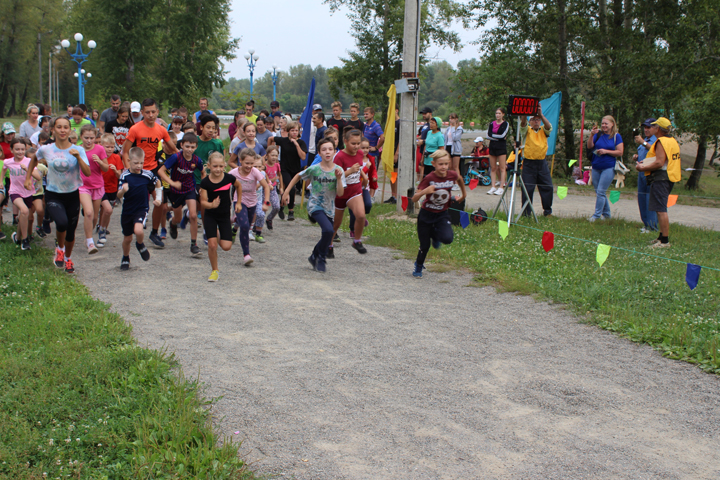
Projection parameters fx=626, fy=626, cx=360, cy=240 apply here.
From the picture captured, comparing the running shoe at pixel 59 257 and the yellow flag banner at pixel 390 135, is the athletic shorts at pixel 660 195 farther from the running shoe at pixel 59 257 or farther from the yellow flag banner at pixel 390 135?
the running shoe at pixel 59 257

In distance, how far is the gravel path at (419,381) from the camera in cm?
380

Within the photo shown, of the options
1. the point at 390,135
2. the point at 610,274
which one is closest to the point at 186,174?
the point at 390,135

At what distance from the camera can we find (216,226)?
8.30 meters

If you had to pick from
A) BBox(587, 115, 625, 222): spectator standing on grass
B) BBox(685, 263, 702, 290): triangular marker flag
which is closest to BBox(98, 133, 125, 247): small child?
BBox(685, 263, 702, 290): triangular marker flag

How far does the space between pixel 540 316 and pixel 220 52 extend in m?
48.5

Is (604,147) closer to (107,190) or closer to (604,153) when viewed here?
(604,153)

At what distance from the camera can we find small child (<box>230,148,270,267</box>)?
29.4 ft

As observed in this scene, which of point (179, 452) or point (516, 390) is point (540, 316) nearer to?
point (516, 390)

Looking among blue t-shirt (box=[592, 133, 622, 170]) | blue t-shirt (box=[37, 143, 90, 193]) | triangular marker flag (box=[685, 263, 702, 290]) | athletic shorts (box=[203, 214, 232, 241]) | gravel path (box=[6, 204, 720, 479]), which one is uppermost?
blue t-shirt (box=[592, 133, 622, 170])

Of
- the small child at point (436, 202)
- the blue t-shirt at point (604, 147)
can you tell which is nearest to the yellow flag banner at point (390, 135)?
the blue t-shirt at point (604, 147)

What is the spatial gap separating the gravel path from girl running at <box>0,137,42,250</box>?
1.88 m

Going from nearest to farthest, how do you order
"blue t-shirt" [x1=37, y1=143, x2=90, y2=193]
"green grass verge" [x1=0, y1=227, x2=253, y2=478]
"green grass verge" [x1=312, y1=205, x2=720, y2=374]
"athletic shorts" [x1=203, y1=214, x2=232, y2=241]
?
1. "green grass verge" [x1=0, y1=227, x2=253, y2=478]
2. "green grass verge" [x1=312, y1=205, x2=720, y2=374]
3. "blue t-shirt" [x1=37, y1=143, x2=90, y2=193]
4. "athletic shorts" [x1=203, y1=214, x2=232, y2=241]

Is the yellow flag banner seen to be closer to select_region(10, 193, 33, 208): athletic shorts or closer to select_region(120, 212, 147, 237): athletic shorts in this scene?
select_region(120, 212, 147, 237): athletic shorts

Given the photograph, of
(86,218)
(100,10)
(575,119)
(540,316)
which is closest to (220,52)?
(100,10)
